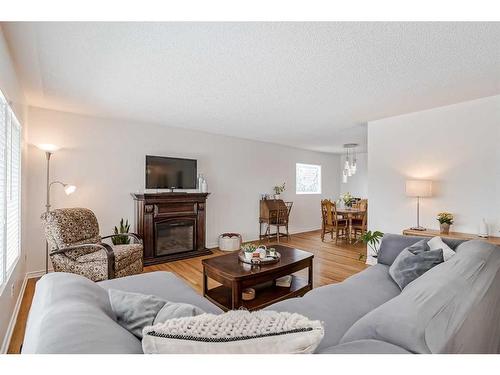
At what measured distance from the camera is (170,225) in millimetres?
4270

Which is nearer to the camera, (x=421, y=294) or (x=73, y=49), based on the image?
(x=421, y=294)

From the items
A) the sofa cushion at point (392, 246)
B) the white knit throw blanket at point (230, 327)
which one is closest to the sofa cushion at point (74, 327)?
the white knit throw blanket at point (230, 327)

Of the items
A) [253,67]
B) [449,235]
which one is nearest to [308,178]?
[449,235]

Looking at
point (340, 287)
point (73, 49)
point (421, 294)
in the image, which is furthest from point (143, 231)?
point (421, 294)

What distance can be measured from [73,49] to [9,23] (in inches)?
14.3

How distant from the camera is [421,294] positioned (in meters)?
1.04

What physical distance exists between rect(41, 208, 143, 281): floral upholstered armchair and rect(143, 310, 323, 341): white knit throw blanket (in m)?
2.31

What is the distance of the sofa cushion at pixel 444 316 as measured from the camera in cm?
84

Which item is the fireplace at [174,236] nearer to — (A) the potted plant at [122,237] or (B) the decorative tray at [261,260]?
(A) the potted plant at [122,237]

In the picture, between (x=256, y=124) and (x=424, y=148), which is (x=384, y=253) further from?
(x=256, y=124)

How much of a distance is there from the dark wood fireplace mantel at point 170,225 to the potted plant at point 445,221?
3538 millimetres

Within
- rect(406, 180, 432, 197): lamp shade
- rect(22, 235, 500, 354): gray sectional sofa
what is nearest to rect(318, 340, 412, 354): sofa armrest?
rect(22, 235, 500, 354): gray sectional sofa

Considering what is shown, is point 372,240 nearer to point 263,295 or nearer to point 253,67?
point 263,295

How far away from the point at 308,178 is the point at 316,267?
376cm
